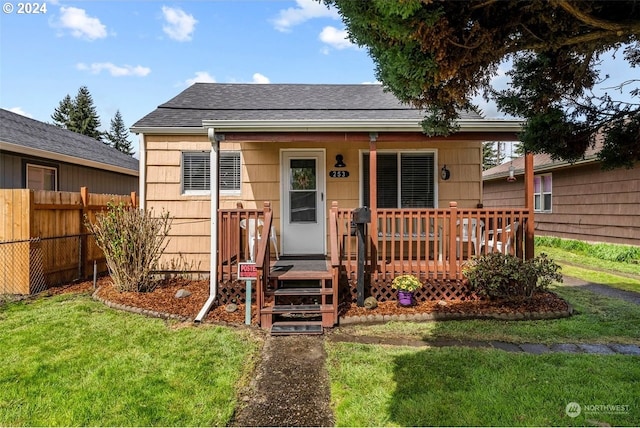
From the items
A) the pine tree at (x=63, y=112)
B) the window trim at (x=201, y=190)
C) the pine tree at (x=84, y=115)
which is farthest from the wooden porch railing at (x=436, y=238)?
the pine tree at (x=63, y=112)

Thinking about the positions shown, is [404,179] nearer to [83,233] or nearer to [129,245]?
[129,245]

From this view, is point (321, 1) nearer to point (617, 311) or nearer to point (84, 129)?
point (617, 311)

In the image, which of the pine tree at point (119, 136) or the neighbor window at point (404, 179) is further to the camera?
the pine tree at point (119, 136)

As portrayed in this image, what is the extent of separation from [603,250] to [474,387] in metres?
9.88

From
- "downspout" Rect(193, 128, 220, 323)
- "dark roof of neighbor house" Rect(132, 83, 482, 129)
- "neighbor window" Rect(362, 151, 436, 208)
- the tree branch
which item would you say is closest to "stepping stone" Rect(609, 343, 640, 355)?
the tree branch

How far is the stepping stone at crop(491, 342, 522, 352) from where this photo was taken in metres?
4.02

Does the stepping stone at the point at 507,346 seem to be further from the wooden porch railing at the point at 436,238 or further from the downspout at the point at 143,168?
the downspout at the point at 143,168

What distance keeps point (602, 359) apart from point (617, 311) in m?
2.31

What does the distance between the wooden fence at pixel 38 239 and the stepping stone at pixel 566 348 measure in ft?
24.0

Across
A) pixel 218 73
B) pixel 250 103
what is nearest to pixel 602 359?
pixel 250 103

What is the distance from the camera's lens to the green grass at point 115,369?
2.75 m

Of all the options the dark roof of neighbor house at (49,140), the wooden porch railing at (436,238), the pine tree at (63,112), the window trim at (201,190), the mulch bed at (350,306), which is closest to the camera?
the mulch bed at (350,306)

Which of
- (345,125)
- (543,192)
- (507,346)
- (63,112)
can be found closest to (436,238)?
(507,346)

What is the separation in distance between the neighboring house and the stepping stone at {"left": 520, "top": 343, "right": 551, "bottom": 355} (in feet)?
35.0
